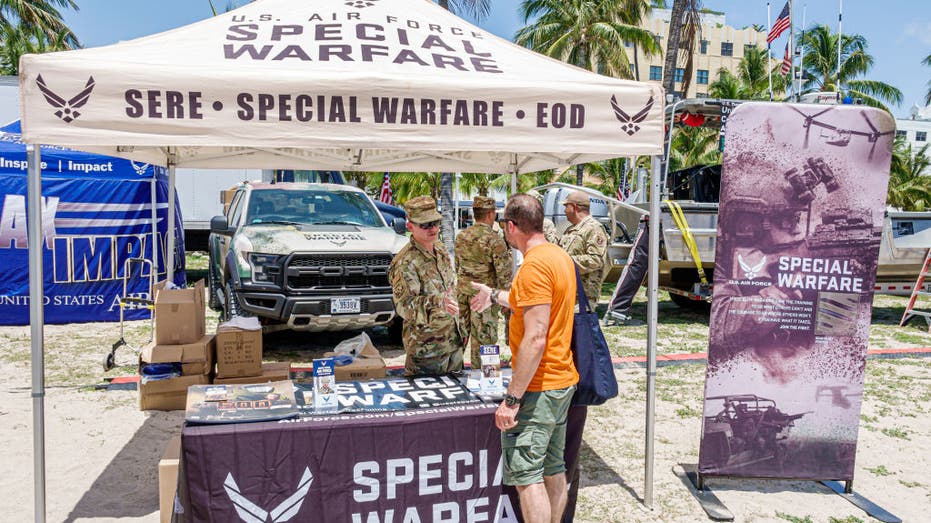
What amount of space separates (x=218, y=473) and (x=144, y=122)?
1.83 m

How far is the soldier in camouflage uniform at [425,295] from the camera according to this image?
3807 mm

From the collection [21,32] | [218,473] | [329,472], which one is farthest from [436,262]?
[21,32]

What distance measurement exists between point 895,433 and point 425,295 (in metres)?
4.43

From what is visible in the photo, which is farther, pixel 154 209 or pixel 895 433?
pixel 154 209

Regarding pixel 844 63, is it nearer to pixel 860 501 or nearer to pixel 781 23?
pixel 781 23

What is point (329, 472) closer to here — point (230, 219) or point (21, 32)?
point (230, 219)

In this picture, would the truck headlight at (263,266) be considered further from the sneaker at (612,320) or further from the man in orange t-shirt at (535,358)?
the sneaker at (612,320)

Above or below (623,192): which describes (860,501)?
below

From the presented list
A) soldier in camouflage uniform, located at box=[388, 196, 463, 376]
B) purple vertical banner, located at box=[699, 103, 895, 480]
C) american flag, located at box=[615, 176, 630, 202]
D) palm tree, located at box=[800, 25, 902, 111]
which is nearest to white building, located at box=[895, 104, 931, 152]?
palm tree, located at box=[800, 25, 902, 111]

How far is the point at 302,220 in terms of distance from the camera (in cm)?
761

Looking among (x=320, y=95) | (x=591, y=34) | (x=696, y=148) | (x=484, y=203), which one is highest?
(x=591, y=34)

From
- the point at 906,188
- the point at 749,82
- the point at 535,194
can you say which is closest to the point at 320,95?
the point at 535,194

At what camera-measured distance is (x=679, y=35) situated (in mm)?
19906

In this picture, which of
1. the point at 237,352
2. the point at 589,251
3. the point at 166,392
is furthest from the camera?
the point at 589,251
